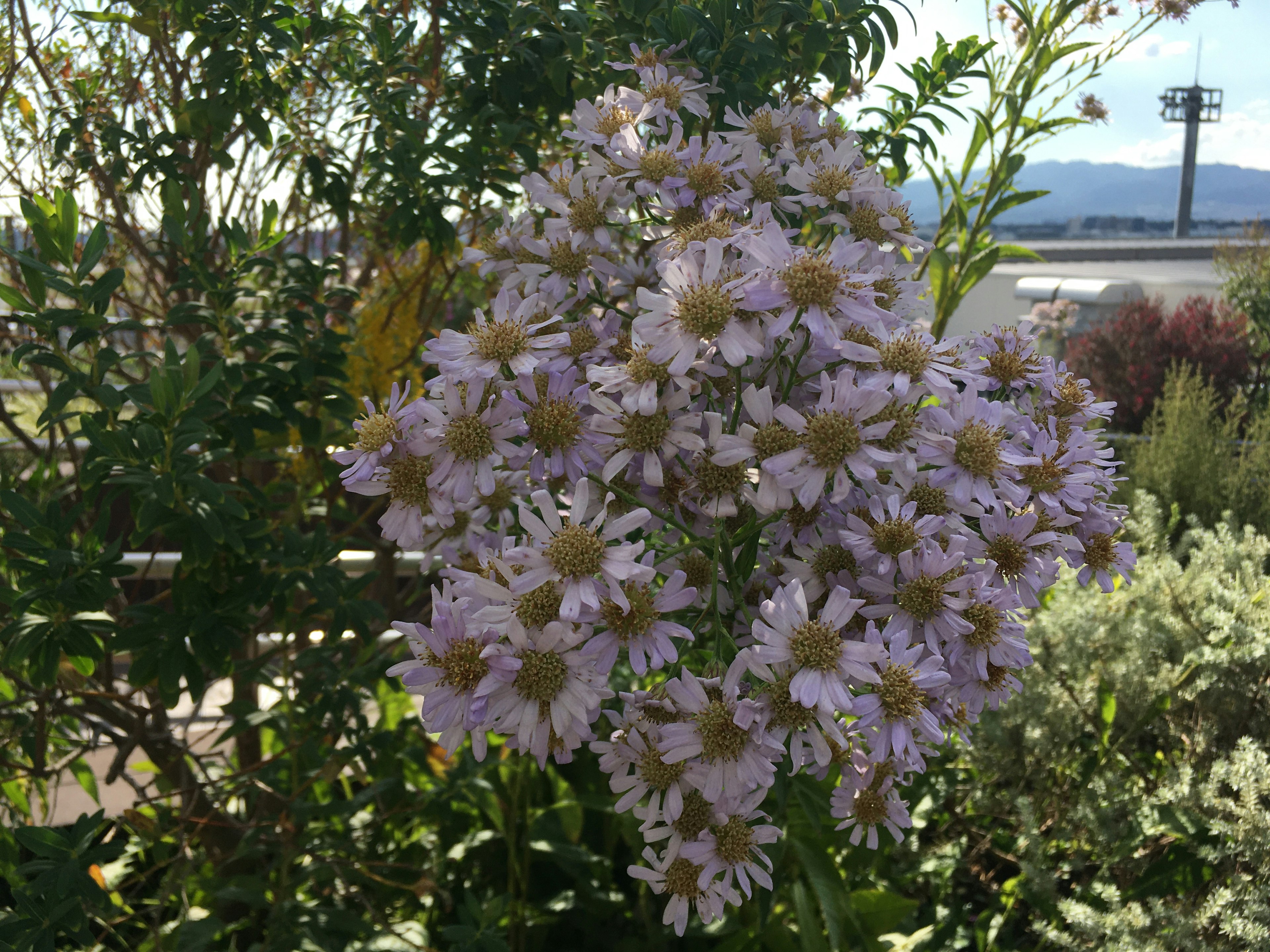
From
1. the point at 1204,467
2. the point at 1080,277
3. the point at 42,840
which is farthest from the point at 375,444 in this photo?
the point at 1080,277

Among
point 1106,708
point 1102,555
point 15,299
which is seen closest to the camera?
point 1102,555

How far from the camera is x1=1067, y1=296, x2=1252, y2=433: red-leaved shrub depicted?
20.2 ft

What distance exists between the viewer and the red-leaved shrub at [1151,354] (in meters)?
6.15

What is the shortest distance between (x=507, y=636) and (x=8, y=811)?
1.59 metres

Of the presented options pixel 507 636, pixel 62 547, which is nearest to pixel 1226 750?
pixel 507 636

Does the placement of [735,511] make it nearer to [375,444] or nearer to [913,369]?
[913,369]

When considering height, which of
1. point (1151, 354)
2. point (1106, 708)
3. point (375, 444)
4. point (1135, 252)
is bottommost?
point (1106, 708)

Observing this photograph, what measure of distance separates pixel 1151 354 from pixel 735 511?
22.1ft

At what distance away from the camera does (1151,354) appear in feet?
20.7

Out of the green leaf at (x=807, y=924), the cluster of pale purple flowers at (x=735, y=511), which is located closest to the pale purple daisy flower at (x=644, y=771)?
the cluster of pale purple flowers at (x=735, y=511)

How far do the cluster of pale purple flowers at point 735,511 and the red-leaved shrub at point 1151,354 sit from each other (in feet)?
18.9

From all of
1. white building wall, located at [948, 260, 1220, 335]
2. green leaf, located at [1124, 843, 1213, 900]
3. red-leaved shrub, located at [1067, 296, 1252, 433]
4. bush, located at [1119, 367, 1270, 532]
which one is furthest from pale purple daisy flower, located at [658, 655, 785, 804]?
white building wall, located at [948, 260, 1220, 335]

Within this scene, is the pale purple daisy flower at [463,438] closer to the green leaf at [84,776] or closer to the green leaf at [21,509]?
the green leaf at [21,509]

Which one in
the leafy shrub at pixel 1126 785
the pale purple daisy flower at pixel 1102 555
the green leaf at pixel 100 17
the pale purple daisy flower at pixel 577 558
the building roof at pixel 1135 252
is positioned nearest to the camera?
the pale purple daisy flower at pixel 577 558
